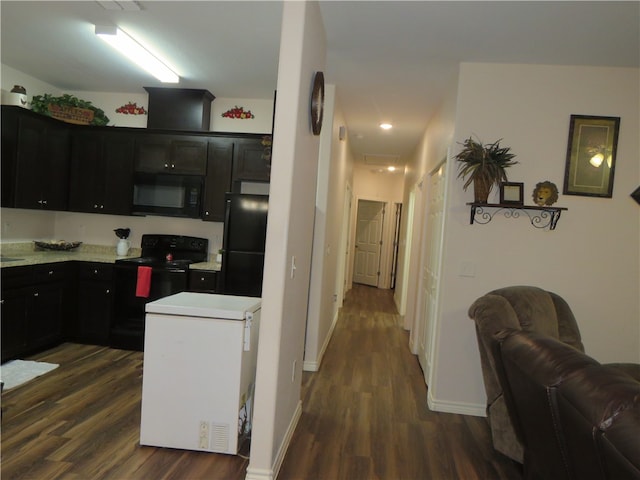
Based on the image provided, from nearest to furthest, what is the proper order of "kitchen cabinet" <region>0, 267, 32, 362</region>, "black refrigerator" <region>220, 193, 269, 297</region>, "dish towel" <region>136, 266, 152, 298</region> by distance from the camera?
"kitchen cabinet" <region>0, 267, 32, 362</region>
"black refrigerator" <region>220, 193, 269, 297</region>
"dish towel" <region>136, 266, 152, 298</region>

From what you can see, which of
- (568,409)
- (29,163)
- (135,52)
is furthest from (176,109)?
(568,409)

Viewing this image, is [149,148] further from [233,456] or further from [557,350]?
[557,350]

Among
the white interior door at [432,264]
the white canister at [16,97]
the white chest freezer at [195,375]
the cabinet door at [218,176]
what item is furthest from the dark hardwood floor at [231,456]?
the white canister at [16,97]

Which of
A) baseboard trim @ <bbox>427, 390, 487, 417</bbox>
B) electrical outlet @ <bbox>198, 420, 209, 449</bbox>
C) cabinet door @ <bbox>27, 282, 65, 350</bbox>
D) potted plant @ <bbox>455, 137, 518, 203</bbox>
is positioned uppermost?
potted plant @ <bbox>455, 137, 518, 203</bbox>

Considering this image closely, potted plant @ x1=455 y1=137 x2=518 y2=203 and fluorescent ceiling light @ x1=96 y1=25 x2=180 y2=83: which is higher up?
fluorescent ceiling light @ x1=96 y1=25 x2=180 y2=83

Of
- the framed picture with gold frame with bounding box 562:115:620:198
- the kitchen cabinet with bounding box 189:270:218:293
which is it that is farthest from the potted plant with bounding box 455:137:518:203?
the kitchen cabinet with bounding box 189:270:218:293

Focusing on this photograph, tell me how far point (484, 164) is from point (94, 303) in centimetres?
376

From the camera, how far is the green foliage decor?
4016 mm

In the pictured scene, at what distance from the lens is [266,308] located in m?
1.95

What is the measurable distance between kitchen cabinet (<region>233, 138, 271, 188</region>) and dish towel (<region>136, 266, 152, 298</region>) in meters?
1.26

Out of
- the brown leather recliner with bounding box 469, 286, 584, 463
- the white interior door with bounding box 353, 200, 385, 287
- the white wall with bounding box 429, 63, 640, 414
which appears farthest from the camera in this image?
the white interior door with bounding box 353, 200, 385, 287

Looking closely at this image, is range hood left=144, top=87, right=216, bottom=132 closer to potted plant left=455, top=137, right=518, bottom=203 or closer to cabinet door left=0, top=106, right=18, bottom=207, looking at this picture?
cabinet door left=0, top=106, right=18, bottom=207

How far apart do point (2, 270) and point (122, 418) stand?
1.66 meters

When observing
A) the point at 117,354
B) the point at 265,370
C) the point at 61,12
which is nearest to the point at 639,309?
the point at 265,370
